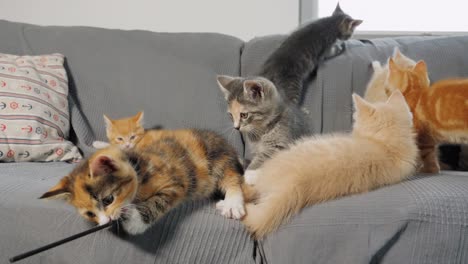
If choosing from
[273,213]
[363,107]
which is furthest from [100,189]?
[363,107]

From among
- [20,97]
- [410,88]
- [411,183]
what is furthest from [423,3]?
[20,97]

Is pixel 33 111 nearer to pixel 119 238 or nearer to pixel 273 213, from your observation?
pixel 119 238

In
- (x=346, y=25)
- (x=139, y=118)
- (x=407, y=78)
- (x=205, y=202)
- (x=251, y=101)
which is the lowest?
(x=205, y=202)

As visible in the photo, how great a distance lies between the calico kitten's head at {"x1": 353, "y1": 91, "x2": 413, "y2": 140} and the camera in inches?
45.9

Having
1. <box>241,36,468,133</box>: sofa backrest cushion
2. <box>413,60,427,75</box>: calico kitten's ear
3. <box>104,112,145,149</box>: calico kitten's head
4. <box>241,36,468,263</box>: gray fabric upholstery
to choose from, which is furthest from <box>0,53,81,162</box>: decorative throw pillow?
<box>413,60,427,75</box>: calico kitten's ear

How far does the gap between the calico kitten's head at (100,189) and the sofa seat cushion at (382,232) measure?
0.41 meters

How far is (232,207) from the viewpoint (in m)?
1.04

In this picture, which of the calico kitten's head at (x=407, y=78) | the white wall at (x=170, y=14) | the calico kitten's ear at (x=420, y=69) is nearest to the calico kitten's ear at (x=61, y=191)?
the calico kitten's head at (x=407, y=78)

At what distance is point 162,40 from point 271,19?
0.70 m

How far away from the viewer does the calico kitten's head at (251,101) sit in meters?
1.44

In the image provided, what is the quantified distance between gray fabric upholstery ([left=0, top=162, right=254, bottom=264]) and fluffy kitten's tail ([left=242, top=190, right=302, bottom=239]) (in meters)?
0.04

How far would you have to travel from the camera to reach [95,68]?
1745 millimetres

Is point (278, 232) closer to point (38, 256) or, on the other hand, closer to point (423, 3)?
point (38, 256)

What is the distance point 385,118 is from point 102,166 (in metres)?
0.93
